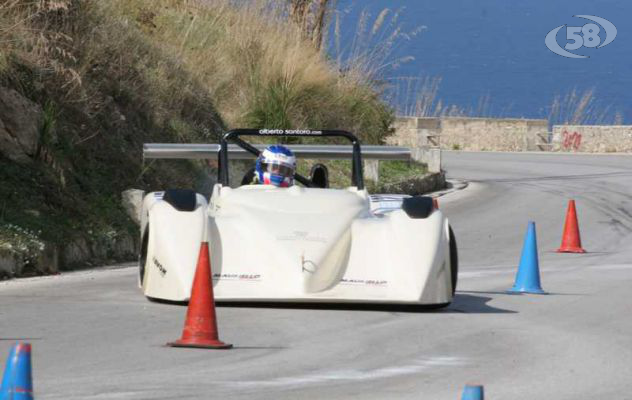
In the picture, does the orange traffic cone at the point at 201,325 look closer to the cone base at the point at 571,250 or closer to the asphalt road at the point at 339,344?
the asphalt road at the point at 339,344

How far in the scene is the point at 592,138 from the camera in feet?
165

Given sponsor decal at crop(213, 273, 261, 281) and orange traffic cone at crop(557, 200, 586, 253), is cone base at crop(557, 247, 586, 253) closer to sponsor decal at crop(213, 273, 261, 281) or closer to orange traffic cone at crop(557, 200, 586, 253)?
orange traffic cone at crop(557, 200, 586, 253)

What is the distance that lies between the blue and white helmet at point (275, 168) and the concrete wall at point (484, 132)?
39.7 m

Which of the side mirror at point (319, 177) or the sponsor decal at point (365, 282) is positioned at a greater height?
the side mirror at point (319, 177)

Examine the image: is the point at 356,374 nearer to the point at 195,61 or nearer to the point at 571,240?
the point at 571,240

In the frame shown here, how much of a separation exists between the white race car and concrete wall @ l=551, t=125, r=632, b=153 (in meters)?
39.7

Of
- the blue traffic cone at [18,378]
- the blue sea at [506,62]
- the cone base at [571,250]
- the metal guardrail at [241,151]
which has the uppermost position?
the blue sea at [506,62]

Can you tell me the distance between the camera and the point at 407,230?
34.0ft

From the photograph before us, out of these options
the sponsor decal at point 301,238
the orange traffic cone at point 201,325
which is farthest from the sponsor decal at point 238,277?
the orange traffic cone at point 201,325

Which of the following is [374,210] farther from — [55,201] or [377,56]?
[377,56]

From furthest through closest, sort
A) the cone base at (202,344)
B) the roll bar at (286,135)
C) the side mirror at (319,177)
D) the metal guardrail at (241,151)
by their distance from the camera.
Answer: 1. the metal guardrail at (241,151)
2. the side mirror at (319,177)
3. the roll bar at (286,135)
4. the cone base at (202,344)

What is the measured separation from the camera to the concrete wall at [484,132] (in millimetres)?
51969

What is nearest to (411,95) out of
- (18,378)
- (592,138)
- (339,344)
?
(592,138)

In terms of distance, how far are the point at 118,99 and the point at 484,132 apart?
1455 inches
